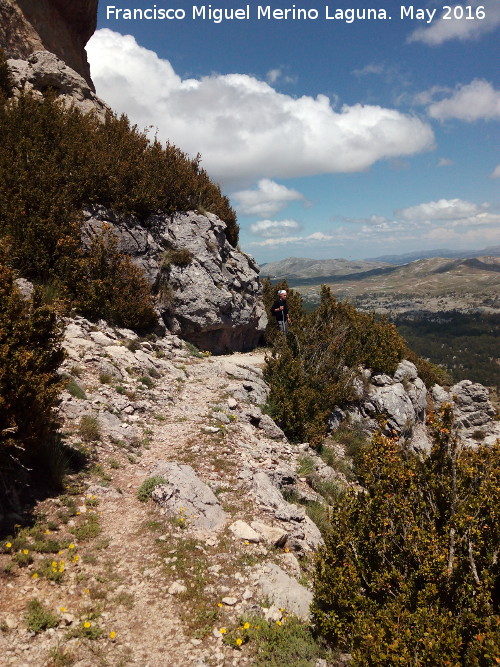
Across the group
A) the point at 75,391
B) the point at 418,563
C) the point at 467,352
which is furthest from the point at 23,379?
the point at 467,352

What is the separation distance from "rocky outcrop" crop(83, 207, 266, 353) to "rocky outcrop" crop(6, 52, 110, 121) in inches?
311

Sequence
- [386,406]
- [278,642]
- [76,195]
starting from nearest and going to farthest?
1. [278,642]
2. [76,195]
3. [386,406]

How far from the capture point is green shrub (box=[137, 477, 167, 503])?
7.34 m

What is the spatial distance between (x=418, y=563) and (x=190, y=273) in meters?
15.3

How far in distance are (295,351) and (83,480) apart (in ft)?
37.3

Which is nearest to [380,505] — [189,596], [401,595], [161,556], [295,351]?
[401,595]

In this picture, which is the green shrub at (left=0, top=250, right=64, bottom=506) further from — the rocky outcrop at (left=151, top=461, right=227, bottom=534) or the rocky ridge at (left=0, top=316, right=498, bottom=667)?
the rocky outcrop at (left=151, top=461, right=227, bottom=534)

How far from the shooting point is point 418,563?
471cm

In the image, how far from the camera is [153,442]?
31.2 ft

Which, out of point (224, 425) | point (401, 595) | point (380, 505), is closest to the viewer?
point (401, 595)

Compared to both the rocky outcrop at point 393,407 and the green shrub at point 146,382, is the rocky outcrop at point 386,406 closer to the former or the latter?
the rocky outcrop at point 393,407

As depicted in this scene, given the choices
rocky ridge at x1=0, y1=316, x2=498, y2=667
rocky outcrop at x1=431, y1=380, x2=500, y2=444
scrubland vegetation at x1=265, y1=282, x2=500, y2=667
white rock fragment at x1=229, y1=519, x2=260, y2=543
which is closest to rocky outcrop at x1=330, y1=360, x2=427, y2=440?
rocky ridge at x1=0, y1=316, x2=498, y2=667

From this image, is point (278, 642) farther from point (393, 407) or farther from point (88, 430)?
point (393, 407)

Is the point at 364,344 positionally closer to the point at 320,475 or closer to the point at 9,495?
the point at 320,475
